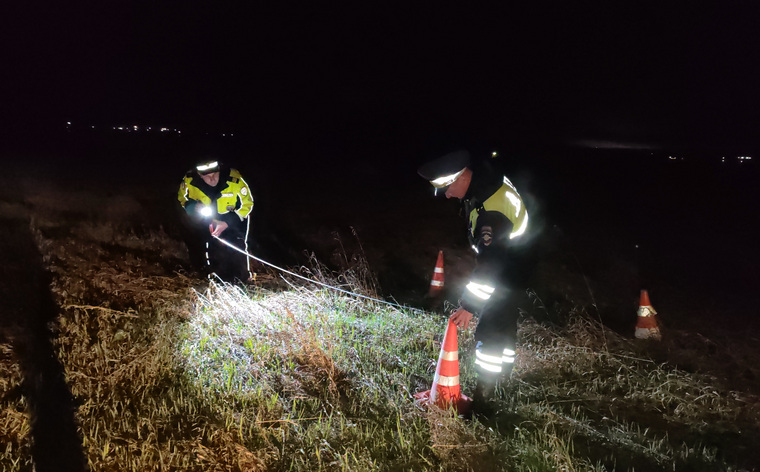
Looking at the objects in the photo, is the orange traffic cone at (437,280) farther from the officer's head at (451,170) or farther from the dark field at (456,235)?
the officer's head at (451,170)

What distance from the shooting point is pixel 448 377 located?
347cm

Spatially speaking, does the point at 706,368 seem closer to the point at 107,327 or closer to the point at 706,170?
the point at 107,327

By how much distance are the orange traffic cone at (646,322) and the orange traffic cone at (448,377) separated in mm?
2370

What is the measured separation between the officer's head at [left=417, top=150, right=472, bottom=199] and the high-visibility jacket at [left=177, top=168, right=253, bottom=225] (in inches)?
122

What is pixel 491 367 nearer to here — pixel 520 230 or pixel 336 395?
pixel 520 230

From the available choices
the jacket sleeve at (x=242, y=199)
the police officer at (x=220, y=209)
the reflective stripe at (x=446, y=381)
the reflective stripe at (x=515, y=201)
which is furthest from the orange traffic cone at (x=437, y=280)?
the reflective stripe at (x=446, y=381)

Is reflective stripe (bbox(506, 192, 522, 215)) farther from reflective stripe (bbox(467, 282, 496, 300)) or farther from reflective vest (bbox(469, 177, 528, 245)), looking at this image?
reflective stripe (bbox(467, 282, 496, 300))

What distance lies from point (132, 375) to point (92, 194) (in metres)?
8.32

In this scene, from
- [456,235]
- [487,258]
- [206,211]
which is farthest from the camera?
[456,235]

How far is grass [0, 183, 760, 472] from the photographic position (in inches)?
122

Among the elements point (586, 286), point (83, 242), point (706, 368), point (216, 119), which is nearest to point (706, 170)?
point (586, 286)

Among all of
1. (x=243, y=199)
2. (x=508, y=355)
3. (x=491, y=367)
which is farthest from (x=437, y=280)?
(x=491, y=367)

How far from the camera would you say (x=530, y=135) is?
36.8 meters

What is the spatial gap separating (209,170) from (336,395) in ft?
9.72
